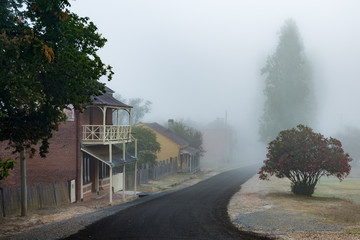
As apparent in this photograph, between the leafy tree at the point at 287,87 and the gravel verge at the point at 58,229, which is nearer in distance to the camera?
the gravel verge at the point at 58,229

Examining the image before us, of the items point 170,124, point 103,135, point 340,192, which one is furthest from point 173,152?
point 103,135

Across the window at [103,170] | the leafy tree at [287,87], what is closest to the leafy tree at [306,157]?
the window at [103,170]

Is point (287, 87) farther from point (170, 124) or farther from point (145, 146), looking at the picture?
point (145, 146)

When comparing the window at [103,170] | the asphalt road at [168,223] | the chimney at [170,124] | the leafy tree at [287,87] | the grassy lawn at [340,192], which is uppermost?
the leafy tree at [287,87]

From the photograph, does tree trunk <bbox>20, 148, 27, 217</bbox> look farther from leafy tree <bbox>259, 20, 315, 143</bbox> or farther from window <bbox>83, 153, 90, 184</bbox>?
leafy tree <bbox>259, 20, 315, 143</bbox>

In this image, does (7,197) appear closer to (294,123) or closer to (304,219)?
(304,219)

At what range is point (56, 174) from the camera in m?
22.7

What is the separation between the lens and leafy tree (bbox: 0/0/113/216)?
1252 cm

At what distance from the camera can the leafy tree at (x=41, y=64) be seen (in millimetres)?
12523

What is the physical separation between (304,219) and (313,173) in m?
8.64

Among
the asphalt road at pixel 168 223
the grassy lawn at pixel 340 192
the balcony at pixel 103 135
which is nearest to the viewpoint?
the asphalt road at pixel 168 223

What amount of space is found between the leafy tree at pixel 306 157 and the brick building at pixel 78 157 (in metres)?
11.0

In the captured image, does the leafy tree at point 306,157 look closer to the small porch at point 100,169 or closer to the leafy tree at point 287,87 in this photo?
the small porch at point 100,169

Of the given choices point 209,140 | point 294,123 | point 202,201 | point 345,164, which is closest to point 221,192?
point 202,201
